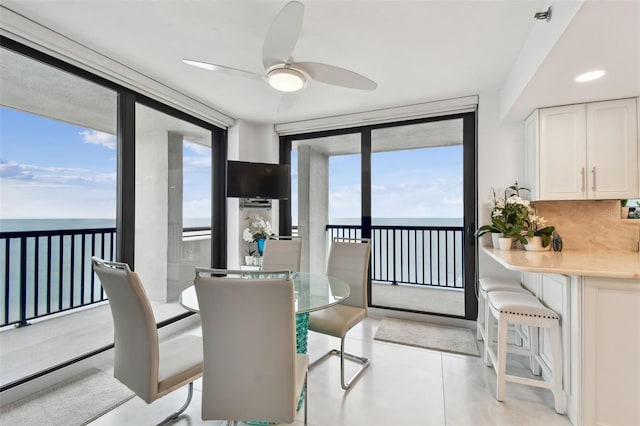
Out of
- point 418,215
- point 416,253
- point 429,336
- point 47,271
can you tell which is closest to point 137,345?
point 429,336

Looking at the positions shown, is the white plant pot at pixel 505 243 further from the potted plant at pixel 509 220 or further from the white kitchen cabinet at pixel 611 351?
the white kitchen cabinet at pixel 611 351

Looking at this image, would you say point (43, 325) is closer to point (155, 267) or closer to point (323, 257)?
point (155, 267)

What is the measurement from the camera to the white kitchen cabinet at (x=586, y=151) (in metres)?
2.30

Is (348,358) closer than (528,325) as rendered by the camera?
No

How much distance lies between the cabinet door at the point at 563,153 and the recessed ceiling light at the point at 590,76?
1.72 feet

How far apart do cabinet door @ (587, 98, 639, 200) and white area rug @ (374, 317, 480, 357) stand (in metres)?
1.66

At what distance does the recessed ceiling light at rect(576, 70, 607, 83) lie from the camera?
1.88m

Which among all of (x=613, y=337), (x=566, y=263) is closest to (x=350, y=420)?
(x=613, y=337)

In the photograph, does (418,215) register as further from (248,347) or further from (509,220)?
(248,347)

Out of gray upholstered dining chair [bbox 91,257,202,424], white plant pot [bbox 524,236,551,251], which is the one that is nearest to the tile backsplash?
white plant pot [bbox 524,236,551,251]

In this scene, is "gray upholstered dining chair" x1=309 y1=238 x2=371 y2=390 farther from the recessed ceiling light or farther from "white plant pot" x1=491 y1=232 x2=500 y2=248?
the recessed ceiling light

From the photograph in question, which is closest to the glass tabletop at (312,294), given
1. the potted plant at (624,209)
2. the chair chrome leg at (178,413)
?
the chair chrome leg at (178,413)

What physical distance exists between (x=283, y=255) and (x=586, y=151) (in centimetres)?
276

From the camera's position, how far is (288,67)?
178 cm
